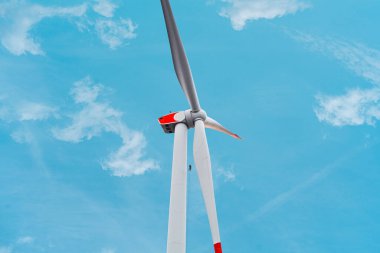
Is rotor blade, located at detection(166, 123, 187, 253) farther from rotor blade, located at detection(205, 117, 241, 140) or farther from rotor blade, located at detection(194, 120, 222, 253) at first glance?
rotor blade, located at detection(205, 117, 241, 140)

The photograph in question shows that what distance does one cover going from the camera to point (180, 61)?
35.2m

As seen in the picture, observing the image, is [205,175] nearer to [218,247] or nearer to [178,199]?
[178,199]

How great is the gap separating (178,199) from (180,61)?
10748 mm

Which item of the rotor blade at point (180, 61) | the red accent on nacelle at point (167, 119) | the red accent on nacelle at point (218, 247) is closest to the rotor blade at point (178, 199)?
the red accent on nacelle at point (167, 119)

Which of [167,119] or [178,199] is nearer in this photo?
[178,199]

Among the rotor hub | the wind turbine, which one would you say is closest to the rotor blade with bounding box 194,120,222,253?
the wind turbine

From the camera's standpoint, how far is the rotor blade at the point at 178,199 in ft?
96.1

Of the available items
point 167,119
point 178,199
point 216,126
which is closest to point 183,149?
point 167,119

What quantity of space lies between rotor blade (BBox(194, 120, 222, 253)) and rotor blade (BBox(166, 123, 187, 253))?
975 millimetres

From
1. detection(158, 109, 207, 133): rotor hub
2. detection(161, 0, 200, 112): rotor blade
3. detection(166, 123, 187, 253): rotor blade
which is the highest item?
detection(161, 0, 200, 112): rotor blade

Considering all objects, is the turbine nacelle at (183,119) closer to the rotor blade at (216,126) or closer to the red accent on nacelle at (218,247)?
the rotor blade at (216,126)

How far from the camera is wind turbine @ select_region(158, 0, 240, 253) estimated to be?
29781mm

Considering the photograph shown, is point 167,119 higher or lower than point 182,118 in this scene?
higher

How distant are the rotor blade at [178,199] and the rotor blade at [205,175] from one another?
98 centimetres
